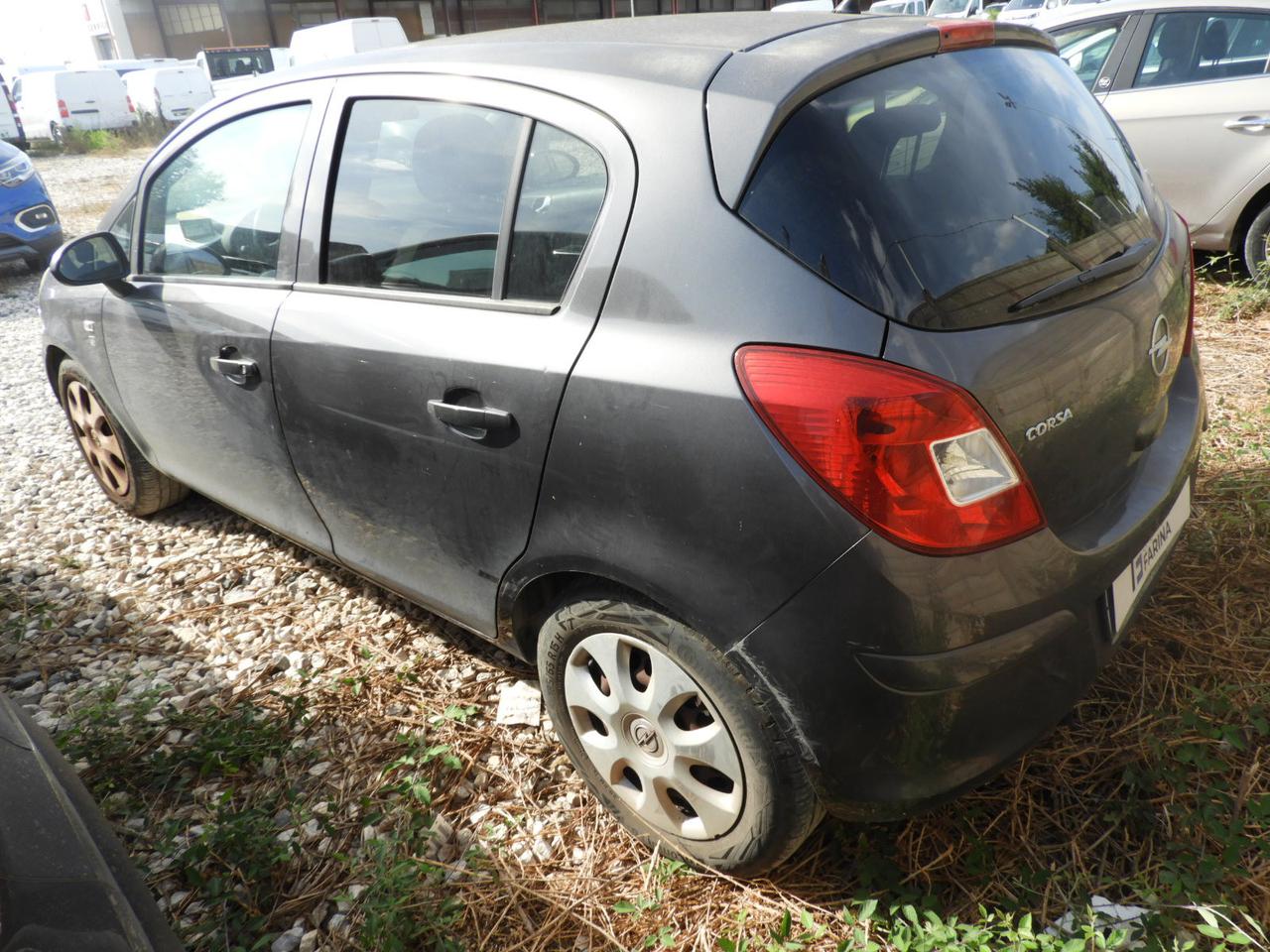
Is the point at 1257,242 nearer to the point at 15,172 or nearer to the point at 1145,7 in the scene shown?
the point at 1145,7

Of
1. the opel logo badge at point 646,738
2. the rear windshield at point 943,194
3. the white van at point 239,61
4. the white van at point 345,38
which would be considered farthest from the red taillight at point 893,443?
the white van at point 239,61

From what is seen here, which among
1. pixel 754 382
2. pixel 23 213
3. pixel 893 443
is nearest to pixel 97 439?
pixel 754 382

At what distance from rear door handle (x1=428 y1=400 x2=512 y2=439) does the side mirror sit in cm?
170

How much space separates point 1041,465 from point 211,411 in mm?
2429

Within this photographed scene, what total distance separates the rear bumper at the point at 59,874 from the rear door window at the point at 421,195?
48.7 inches

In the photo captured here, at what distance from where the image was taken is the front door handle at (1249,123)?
4770 mm

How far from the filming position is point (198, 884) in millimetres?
2043

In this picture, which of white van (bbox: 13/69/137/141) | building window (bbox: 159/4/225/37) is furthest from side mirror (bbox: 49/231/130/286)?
building window (bbox: 159/4/225/37)

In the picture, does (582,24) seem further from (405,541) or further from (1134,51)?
(1134,51)

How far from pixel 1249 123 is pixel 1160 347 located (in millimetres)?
4017

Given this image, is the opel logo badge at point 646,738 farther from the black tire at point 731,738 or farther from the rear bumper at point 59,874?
the rear bumper at point 59,874

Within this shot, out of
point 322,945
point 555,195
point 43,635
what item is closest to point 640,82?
point 555,195

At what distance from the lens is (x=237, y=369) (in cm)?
257

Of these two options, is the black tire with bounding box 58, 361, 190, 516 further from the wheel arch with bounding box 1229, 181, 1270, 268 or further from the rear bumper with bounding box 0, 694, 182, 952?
the wheel arch with bounding box 1229, 181, 1270, 268
